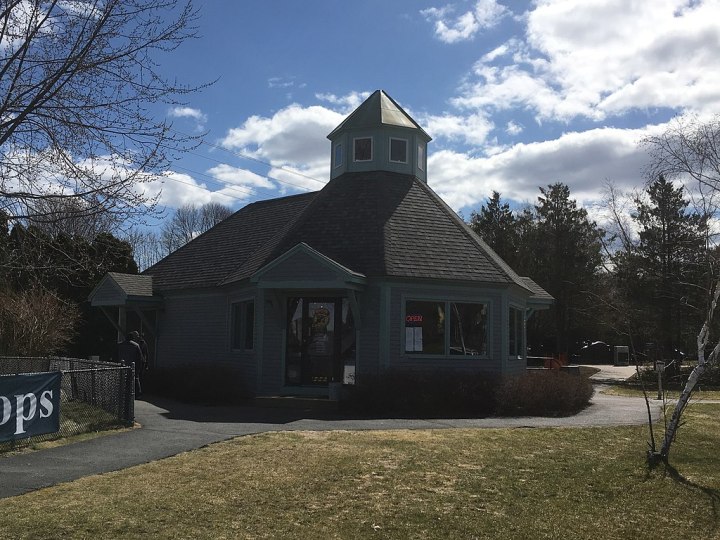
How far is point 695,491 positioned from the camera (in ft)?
28.0

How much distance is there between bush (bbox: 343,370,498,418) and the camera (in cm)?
1518

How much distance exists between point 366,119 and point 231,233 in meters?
6.25

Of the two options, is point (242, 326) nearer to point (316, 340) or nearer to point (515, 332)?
point (316, 340)

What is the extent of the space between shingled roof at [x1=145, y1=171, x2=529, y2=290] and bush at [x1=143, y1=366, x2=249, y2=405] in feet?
8.72

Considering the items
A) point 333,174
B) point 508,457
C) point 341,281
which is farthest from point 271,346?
point 508,457

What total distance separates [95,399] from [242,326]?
5.79m

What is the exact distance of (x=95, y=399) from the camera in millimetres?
14250

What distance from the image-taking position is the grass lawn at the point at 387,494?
6.94 metres

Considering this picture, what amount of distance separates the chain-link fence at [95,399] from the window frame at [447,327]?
6.84 meters

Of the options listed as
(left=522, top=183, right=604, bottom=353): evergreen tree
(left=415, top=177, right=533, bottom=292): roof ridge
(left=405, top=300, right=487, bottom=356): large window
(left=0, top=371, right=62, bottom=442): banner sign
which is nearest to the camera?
(left=0, top=371, right=62, bottom=442): banner sign

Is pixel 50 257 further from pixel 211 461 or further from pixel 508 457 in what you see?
pixel 508 457

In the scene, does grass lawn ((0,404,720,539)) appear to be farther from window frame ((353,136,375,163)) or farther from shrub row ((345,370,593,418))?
window frame ((353,136,375,163))

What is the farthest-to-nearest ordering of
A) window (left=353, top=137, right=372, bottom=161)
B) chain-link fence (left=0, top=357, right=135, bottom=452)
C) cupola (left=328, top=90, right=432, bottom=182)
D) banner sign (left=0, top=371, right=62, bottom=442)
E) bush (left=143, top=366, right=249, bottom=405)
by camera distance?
window (left=353, top=137, right=372, bottom=161), cupola (left=328, top=90, right=432, bottom=182), bush (left=143, top=366, right=249, bottom=405), chain-link fence (left=0, top=357, right=135, bottom=452), banner sign (left=0, top=371, right=62, bottom=442)

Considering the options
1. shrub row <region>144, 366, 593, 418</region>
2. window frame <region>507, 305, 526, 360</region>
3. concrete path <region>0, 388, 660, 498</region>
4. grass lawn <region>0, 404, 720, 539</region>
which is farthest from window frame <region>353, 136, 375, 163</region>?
grass lawn <region>0, 404, 720, 539</region>
